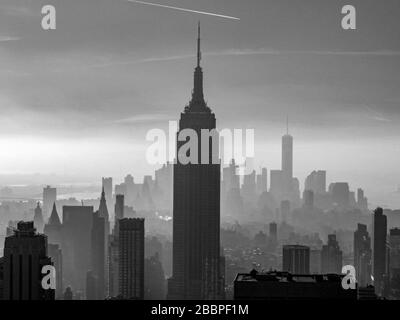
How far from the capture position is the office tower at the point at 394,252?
265 inches

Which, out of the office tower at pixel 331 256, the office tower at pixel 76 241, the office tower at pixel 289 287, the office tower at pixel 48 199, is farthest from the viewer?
the office tower at pixel 76 241

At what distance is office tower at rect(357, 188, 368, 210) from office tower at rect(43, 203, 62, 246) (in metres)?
3.57

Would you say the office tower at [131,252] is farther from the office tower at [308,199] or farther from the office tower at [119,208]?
the office tower at [308,199]

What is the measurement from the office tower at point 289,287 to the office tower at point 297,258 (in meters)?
2.00

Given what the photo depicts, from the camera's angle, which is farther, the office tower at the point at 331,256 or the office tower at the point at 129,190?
the office tower at the point at 331,256

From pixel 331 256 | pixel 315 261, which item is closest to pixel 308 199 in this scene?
pixel 315 261

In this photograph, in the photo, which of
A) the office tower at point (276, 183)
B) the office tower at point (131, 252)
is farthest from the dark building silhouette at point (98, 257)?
the office tower at point (276, 183)

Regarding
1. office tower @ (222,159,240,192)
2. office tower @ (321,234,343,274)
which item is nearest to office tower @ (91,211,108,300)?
office tower @ (222,159,240,192)

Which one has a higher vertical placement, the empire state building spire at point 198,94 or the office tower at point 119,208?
the empire state building spire at point 198,94

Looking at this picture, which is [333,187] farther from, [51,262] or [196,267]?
[196,267]

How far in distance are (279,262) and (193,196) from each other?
2.45 m

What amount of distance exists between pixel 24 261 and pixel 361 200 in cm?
356
